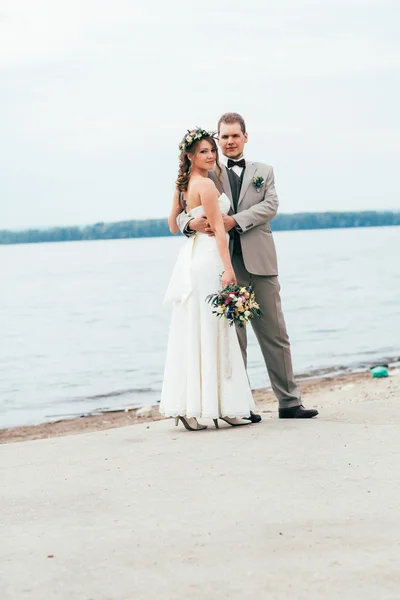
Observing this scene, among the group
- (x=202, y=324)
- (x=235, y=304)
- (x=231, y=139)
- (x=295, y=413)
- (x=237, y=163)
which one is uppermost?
(x=231, y=139)

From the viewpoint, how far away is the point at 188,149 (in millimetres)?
6840

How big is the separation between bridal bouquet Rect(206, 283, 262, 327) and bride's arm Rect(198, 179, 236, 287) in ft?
0.34

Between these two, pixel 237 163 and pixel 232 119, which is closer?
pixel 232 119

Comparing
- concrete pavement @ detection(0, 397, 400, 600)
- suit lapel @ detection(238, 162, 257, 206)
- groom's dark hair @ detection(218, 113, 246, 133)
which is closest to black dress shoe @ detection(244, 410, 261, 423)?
concrete pavement @ detection(0, 397, 400, 600)

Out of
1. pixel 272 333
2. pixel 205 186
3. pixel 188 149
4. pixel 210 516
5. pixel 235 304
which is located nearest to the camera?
pixel 210 516

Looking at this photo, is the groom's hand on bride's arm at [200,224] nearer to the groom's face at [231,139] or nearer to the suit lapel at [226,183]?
the suit lapel at [226,183]

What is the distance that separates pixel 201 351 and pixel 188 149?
1.47m

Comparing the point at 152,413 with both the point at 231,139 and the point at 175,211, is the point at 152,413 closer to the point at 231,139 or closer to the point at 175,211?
the point at 175,211

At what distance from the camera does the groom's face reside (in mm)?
6973

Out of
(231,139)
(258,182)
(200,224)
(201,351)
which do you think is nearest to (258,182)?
(258,182)

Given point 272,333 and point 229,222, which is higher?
point 229,222

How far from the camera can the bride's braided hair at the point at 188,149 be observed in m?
6.78

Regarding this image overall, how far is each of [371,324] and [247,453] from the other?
19809 mm

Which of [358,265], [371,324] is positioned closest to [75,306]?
[371,324]
